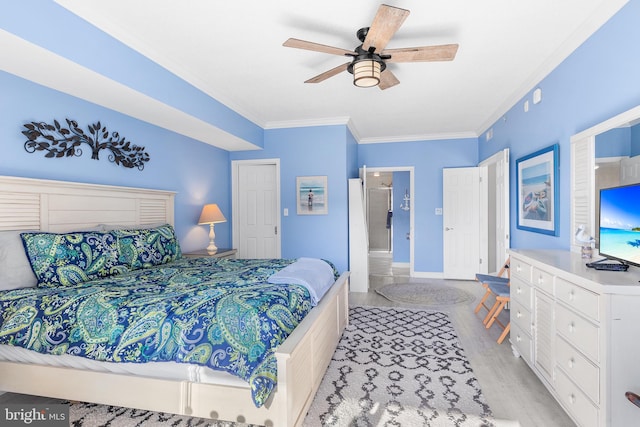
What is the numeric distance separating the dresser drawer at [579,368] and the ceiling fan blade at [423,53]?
6.49ft

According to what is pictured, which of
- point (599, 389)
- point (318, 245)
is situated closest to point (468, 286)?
point (318, 245)

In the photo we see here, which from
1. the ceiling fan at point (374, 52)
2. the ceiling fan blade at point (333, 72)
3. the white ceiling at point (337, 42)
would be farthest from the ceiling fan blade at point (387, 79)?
the ceiling fan blade at point (333, 72)

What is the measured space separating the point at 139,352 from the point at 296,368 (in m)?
0.84

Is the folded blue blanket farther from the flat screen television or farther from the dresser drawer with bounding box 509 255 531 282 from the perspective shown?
the flat screen television

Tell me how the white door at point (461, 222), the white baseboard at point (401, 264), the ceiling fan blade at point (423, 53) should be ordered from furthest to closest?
the white baseboard at point (401, 264) → the white door at point (461, 222) → the ceiling fan blade at point (423, 53)

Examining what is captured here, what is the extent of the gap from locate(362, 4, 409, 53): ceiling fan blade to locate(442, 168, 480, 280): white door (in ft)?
12.8

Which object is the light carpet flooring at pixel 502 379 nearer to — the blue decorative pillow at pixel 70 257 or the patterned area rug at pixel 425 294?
the patterned area rug at pixel 425 294

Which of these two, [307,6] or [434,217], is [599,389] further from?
[434,217]

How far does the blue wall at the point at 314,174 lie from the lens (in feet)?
15.8

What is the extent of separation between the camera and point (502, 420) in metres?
1.91

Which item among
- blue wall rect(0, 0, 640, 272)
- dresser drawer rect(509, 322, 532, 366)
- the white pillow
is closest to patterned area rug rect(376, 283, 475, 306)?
blue wall rect(0, 0, 640, 272)

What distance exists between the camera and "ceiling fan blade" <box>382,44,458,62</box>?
2.24m

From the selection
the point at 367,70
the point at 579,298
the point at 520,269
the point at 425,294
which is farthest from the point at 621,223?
the point at 425,294

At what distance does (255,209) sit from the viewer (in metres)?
5.31
